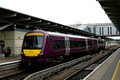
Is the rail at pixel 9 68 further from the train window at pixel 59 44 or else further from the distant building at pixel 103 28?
the distant building at pixel 103 28

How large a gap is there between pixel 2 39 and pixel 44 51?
1054 centimetres

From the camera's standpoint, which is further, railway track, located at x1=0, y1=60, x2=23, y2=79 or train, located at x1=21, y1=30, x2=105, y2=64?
train, located at x1=21, y1=30, x2=105, y2=64

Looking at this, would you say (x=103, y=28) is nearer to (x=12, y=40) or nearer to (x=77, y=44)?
(x=77, y=44)

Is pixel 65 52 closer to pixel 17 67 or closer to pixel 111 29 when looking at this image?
pixel 17 67

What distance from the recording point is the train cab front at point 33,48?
454 inches

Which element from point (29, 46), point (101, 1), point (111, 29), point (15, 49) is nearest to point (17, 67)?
point (29, 46)

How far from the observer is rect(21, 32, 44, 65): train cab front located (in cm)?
1153

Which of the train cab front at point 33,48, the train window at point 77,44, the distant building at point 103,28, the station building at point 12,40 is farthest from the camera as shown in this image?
the distant building at point 103,28

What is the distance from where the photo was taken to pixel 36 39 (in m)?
12.1

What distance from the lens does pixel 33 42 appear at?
39.7 feet

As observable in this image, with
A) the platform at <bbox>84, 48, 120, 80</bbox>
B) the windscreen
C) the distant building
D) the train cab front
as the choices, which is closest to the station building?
the train cab front

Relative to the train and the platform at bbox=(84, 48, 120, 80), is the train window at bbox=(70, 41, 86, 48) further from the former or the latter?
the platform at bbox=(84, 48, 120, 80)

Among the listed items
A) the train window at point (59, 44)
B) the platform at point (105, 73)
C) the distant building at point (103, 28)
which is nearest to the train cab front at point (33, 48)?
the train window at point (59, 44)

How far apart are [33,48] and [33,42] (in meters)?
0.55
